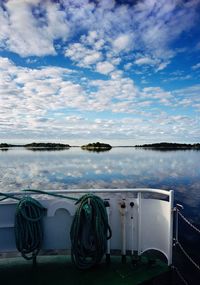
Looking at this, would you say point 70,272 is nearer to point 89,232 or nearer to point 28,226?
point 89,232

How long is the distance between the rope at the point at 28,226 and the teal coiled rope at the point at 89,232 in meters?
0.45

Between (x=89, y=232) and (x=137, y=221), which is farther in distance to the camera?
(x=137, y=221)

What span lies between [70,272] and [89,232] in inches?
21.6

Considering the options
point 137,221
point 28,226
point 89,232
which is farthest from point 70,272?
point 137,221

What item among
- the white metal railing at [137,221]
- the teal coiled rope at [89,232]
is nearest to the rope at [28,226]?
the white metal railing at [137,221]

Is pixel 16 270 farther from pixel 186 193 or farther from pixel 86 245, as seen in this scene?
pixel 186 193

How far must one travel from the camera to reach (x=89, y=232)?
333 centimetres

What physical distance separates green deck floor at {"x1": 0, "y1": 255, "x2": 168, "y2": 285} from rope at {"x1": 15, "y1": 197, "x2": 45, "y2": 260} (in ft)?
0.81

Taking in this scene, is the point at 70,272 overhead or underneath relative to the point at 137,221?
underneath

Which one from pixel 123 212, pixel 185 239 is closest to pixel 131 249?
pixel 123 212

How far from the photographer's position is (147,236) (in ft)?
11.8

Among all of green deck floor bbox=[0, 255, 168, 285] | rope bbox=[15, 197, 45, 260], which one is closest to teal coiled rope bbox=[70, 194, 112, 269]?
green deck floor bbox=[0, 255, 168, 285]

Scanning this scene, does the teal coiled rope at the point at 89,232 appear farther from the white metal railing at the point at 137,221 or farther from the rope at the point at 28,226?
the rope at the point at 28,226

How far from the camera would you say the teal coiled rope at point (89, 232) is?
3.29m
